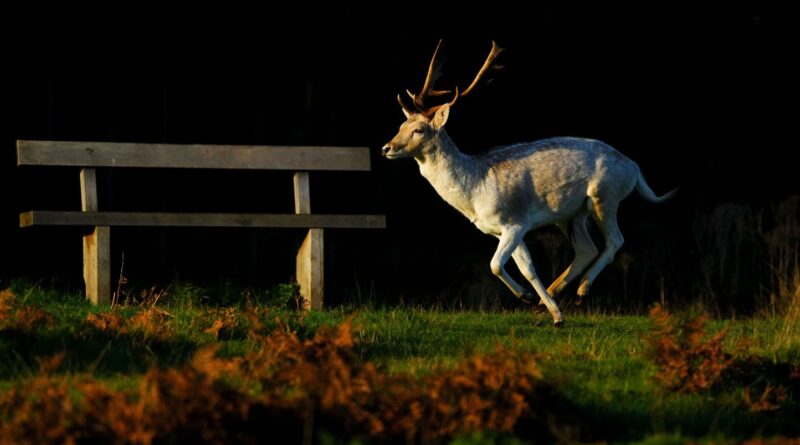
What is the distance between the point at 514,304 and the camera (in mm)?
17250

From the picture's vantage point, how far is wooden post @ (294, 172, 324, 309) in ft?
38.6

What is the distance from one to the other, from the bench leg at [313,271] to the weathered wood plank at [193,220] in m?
0.13

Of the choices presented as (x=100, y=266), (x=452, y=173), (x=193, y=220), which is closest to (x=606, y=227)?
(x=452, y=173)

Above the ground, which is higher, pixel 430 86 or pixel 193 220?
pixel 430 86

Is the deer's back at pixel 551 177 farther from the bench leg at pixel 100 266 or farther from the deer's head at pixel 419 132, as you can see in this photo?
the bench leg at pixel 100 266

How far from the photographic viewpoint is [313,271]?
38.7ft

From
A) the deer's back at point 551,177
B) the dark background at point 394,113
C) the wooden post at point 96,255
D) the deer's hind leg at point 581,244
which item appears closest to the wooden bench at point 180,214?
the wooden post at point 96,255

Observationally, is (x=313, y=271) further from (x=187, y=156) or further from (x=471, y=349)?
(x=471, y=349)

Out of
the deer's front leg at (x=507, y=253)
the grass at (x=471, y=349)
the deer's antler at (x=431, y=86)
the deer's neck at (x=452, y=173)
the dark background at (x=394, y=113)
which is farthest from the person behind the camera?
the dark background at (x=394, y=113)

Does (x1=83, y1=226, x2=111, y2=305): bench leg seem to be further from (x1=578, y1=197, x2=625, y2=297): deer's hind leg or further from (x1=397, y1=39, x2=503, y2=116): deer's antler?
(x1=578, y1=197, x2=625, y2=297): deer's hind leg

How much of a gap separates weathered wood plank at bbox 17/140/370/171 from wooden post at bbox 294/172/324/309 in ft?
0.63

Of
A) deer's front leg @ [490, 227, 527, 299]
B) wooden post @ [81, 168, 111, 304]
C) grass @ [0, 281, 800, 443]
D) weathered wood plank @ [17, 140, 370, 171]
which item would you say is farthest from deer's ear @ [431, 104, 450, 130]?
wooden post @ [81, 168, 111, 304]

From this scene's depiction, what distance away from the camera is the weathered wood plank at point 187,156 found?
11336 mm

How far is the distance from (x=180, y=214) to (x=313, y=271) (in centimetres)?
127
